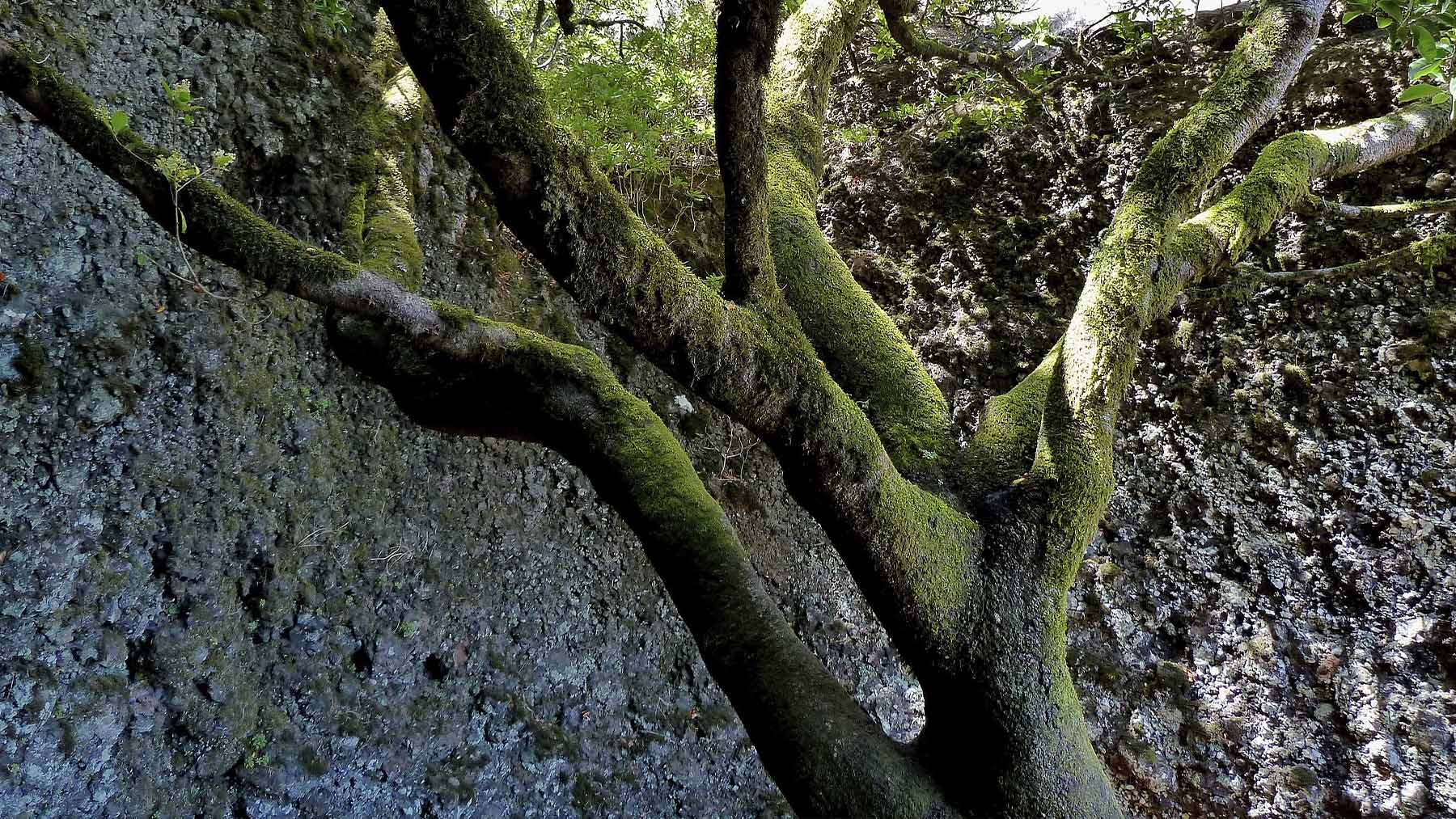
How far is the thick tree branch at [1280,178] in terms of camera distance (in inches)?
75.2

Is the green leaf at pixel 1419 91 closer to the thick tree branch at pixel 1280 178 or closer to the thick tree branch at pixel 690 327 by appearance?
the thick tree branch at pixel 1280 178

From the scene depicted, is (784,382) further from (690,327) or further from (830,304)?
(830,304)

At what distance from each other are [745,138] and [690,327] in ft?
1.26

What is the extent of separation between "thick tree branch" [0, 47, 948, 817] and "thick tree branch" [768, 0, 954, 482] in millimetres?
593

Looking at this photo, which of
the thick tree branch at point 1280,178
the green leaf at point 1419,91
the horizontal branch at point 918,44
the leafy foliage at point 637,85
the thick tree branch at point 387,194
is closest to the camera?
the green leaf at point 1419,91

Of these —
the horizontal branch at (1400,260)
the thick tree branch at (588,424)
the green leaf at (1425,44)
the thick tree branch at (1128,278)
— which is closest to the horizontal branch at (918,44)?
the thick tree branch at (1128,278)

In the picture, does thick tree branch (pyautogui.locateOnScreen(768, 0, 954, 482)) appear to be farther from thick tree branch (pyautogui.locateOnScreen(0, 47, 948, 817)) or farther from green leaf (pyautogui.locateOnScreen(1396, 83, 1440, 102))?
green leaf (pyautogui.locateOnScreen(1396, 83, 1440, 102))

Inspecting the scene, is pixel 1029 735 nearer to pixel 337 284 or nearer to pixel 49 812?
pixel 337 284

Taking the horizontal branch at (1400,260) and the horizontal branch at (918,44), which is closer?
the horizontal branch at (1400,260)

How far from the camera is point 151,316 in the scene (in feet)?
6.80

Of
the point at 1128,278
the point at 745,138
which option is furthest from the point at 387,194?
the point at 1128,278

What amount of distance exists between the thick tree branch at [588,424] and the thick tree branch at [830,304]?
0.59m

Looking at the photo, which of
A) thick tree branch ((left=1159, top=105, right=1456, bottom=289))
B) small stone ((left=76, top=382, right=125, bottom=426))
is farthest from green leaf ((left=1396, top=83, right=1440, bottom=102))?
small stone ((left=76, top=382, right=125, bottom=426))

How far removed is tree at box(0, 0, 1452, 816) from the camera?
128cm
